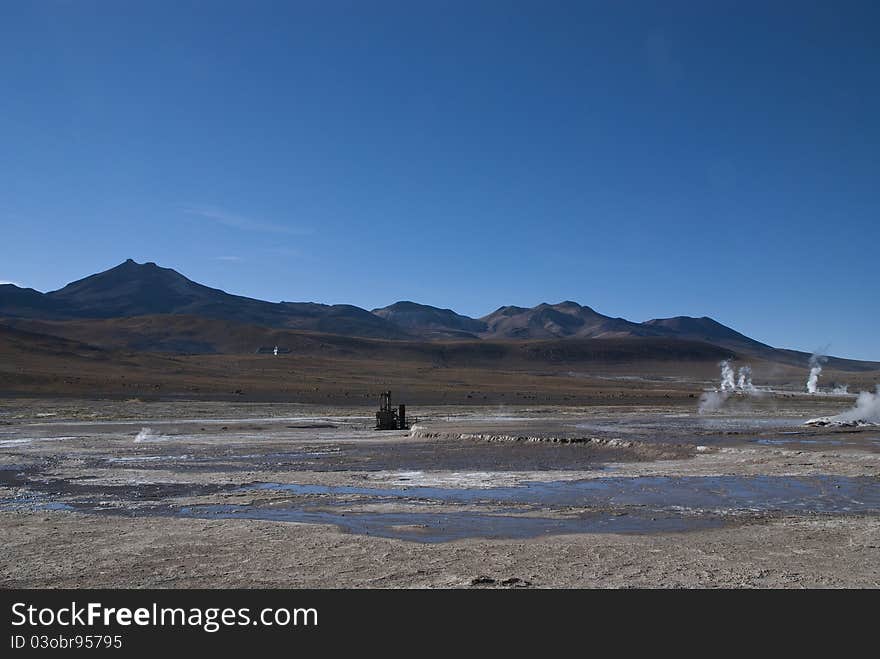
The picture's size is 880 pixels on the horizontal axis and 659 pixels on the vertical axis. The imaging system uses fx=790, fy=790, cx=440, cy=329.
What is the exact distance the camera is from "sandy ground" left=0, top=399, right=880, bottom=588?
9.85m

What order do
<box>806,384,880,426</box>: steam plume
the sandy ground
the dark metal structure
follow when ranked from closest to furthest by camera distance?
the sandy ground → <box>806,384,880,426</box>: steam plume → the dark metal structure

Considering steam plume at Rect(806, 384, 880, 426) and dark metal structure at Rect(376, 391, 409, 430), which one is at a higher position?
steam plume at Rect(806, 384, 880, 426)

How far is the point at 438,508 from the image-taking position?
600 inches

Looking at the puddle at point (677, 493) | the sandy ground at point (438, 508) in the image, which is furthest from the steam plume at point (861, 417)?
the puddle at point (677, 493)

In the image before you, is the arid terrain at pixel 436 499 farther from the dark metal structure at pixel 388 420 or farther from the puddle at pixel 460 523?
the dark metal structure at pixel 388 420

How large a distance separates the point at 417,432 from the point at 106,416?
19.9 metres

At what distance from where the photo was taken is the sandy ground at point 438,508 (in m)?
9.85

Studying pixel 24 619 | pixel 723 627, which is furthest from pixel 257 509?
pixel 723 627

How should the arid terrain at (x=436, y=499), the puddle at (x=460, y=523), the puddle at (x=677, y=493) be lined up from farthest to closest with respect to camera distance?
the puddle at (x=677, y=493)
the puddle at (x=460, y=523)
the arid terrain at (x=436, y=499)

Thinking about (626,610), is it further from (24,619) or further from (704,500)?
(704,500)

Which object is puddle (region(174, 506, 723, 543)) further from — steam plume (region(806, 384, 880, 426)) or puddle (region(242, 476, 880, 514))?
steam plume (region(806, 384, 880, 426))

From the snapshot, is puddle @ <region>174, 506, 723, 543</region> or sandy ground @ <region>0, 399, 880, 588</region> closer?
sandy ground @ <region>0, 399, 880, 588</region>

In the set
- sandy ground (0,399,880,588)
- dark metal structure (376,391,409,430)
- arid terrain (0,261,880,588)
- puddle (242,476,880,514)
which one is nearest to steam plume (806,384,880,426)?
arid terrain (0,261,880,588)

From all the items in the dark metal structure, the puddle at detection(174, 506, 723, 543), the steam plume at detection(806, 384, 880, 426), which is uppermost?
the steam plume at detection(806, 384, 880, 426)
